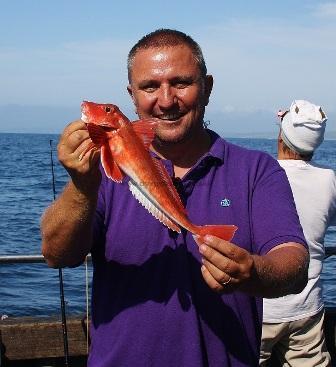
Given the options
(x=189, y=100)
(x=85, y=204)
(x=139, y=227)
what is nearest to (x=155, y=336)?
(x=139, y=227)

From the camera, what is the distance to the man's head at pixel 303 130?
550 cm

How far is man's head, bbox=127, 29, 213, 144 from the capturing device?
142 inches

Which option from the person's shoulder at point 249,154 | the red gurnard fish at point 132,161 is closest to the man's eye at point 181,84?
the person's shoulder at point 249,154

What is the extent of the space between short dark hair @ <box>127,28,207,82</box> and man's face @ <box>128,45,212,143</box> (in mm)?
40

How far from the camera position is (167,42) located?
3.70 m

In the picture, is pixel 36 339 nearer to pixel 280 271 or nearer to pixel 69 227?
pixel 69 227

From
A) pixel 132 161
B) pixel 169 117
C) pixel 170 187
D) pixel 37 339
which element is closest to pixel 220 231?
pixel 170 187

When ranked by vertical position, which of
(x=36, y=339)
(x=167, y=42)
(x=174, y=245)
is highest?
(x=167, y=42)

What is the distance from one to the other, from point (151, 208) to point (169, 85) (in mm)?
802

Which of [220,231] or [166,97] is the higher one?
[166,97]

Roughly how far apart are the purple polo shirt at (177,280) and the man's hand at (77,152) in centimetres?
45

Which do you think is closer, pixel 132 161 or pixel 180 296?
pixel 132 161

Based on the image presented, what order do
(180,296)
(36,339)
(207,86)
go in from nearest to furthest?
(180,296), (207,86), (36,339)

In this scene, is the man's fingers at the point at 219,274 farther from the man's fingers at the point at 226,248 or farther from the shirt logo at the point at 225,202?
the shirt logo at the point at 225,202
